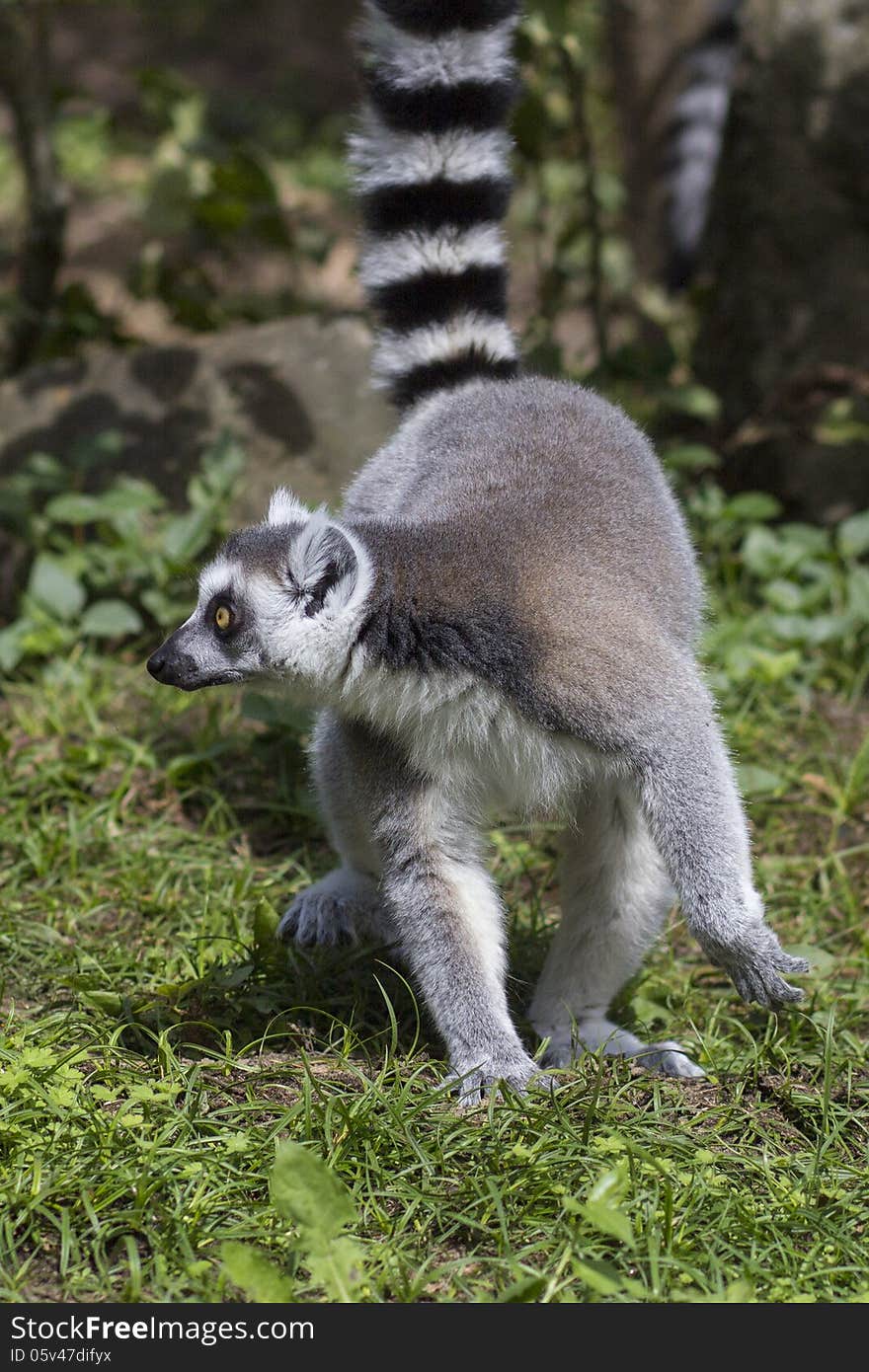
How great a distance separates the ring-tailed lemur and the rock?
2131 mm

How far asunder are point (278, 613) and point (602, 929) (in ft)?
3.74

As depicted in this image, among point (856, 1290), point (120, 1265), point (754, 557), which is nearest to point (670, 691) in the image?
point (856, 1290)

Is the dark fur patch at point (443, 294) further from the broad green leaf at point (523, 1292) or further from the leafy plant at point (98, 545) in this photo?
the broad green leaf at point (523, 1292)

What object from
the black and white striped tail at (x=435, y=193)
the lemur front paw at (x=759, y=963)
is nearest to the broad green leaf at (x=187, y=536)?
the black and white striped tail at (x=435, y=193)

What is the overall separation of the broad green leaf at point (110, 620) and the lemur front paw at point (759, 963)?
2.80 m

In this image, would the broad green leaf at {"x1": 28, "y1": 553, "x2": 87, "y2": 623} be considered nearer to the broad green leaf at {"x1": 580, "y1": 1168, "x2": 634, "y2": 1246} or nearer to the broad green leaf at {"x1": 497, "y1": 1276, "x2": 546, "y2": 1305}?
the broad green leaf at {"x1": 580, "y1": 1168, "x2": 634, "y2": 1246}

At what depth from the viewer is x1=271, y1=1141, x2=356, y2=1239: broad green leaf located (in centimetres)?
244

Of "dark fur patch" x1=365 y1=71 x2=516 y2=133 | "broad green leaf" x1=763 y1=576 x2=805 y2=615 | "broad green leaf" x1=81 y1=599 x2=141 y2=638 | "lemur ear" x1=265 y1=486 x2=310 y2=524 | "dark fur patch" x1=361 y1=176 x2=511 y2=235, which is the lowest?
"broad green leaf" x1=81 y1=599 x2=141 y2=638

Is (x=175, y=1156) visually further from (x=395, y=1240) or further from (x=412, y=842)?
(x=412, y=842)

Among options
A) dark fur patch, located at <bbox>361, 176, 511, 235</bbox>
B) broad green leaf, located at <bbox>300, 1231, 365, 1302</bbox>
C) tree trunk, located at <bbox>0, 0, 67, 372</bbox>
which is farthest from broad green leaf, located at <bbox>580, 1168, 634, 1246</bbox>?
tree trunk, located at <bbox>0, 0, 67, 372</bbox>

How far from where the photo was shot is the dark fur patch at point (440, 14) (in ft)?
13.3

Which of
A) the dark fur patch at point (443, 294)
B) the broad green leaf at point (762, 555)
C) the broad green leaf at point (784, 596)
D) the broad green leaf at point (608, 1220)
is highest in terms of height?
the dark fur patch at point (443, 294)

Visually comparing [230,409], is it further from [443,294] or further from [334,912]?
[334,912]
